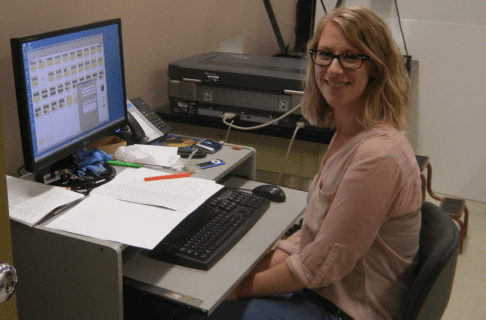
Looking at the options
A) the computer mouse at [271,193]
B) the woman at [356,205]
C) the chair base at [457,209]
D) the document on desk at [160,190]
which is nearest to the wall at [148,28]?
the document on desk at [160,190]

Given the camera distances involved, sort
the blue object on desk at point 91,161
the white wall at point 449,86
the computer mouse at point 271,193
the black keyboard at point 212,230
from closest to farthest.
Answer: the black keyboard at point 212,230
the blue object on desk at point 91,161
the computer mouse at point 271,193
the white wall at point 449,86

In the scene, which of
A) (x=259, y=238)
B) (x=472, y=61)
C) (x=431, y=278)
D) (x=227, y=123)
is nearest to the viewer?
(x=431, y=278)

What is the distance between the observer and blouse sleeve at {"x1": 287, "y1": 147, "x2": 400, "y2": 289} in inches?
43.3

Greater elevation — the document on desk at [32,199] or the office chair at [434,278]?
the document on desk at [32,199]

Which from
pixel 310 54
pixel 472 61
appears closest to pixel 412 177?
pixel 310 54

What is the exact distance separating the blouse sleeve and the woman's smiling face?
0.54ft

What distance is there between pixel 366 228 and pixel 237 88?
0.99 m

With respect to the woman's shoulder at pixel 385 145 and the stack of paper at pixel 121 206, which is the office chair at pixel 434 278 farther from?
the stack of paper at pixel 121 206

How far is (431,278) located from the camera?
1026 millimetres

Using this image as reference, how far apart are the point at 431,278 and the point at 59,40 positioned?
1.04m

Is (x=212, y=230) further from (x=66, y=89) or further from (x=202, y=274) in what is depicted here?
(x=66, y=89)

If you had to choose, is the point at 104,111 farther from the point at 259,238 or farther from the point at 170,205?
the point at 259,238

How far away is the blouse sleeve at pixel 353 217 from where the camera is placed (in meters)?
1.10

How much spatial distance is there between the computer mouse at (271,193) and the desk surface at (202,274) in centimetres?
18
